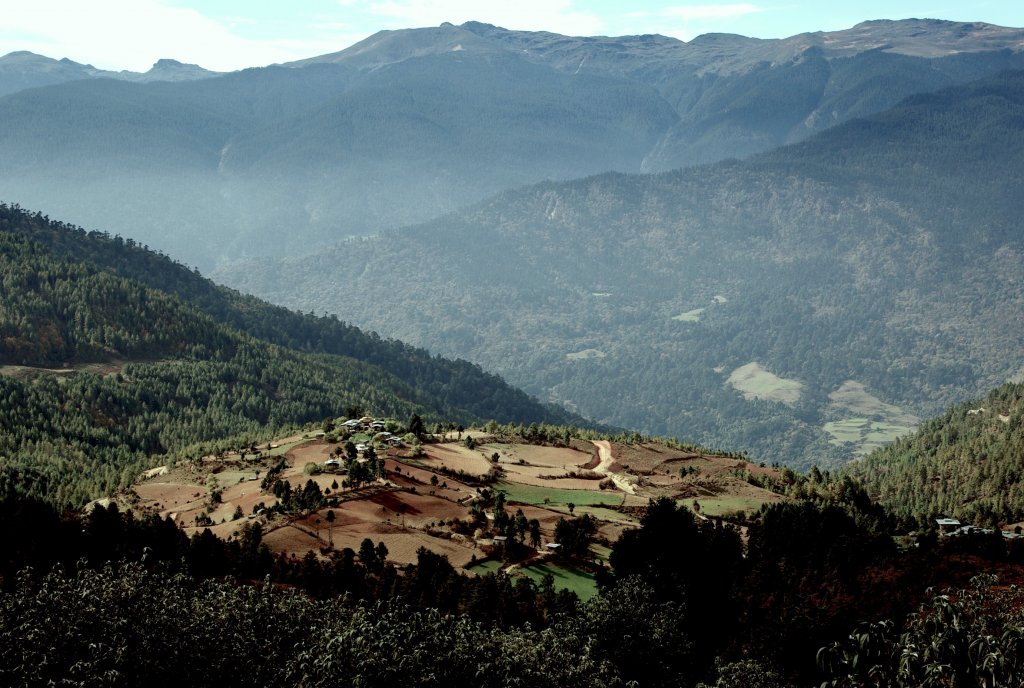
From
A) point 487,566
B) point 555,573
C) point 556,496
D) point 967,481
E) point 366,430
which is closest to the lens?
point 555,573

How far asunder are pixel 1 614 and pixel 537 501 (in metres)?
75.7

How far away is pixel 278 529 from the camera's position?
3858 inches

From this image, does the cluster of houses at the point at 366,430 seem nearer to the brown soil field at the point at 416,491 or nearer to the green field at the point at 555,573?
the brown soil field at the point at 416,491

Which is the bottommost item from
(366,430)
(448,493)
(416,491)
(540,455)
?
(540,455)

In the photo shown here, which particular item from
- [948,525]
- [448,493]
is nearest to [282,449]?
[448,493]

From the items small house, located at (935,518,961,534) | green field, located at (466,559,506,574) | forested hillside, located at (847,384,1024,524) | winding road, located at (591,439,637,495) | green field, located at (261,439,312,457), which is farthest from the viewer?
forested hillside, located at (847,384,1024,524)

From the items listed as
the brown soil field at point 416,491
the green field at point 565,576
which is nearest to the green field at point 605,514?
the brown soil field at point 416,491

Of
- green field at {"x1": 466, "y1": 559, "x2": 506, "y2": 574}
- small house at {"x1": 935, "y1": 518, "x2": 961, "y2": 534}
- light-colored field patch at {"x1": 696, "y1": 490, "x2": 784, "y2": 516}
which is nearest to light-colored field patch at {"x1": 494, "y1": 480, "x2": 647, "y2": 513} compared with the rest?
light-colored field patch at {"x1": 696, "y1": 490, "x2": 784, "y2": 516}

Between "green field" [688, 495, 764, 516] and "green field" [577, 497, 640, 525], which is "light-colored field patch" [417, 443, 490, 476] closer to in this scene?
"green field" [577, 497, 640, 525]

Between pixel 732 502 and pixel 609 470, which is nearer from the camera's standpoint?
pixel 732 502

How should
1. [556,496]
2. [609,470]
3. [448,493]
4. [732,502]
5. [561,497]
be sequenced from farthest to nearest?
[609,470] < [732,502] < [556,496] < [561,497] < [448,493]

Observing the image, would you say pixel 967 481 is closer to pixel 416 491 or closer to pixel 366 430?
pixel 366 430

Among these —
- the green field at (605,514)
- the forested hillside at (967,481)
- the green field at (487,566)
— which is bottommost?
the forested hillside at (967,481)

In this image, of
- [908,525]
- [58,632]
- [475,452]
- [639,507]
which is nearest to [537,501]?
[639,507]
